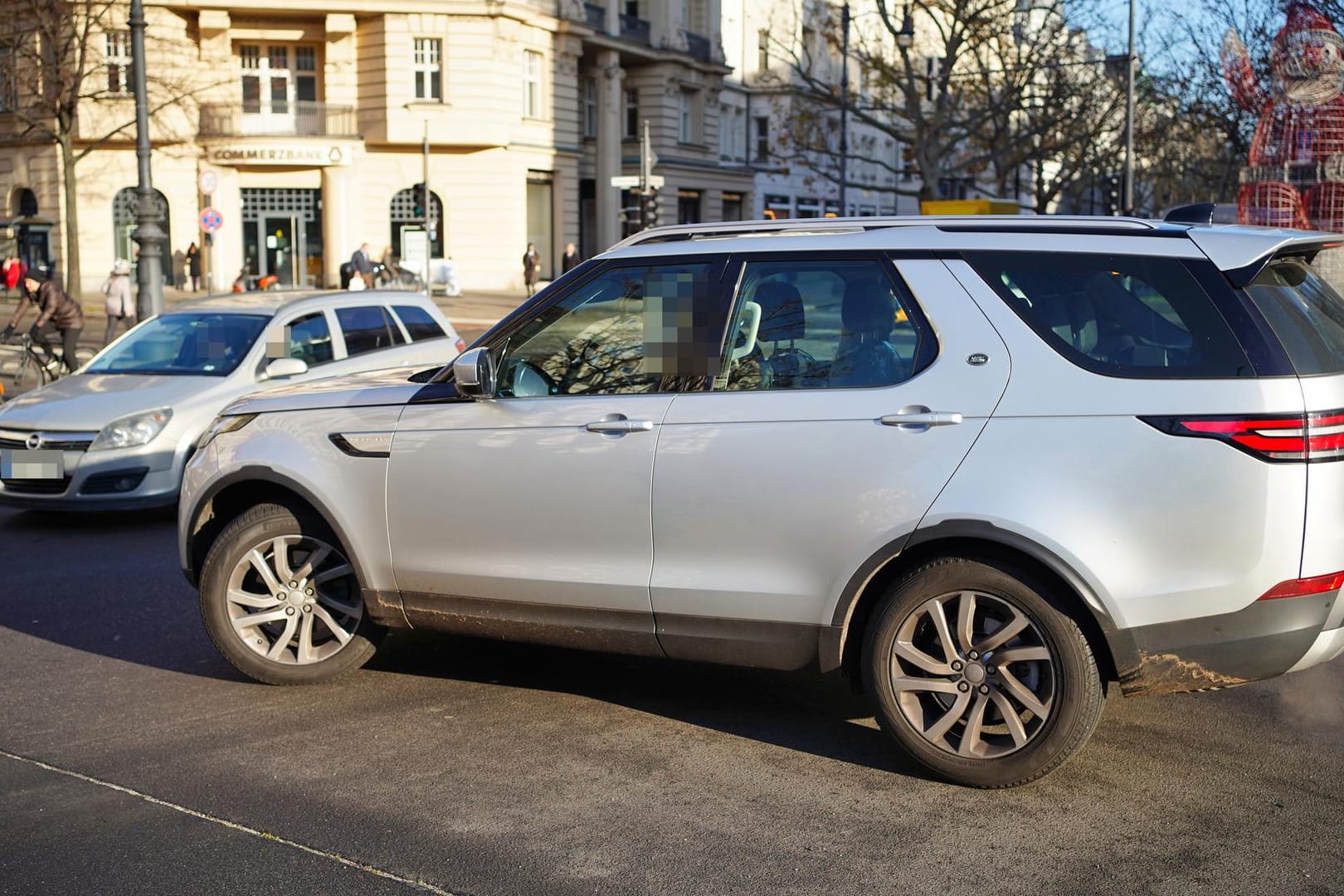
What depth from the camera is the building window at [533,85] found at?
165 ft

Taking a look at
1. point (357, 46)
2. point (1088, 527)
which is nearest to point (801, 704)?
point (1088, 527)

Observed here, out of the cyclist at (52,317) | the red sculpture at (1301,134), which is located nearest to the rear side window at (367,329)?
the cyclist at (52,317)

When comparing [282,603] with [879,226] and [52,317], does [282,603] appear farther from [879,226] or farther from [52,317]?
[52,317]

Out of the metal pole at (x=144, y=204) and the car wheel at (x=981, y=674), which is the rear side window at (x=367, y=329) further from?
the metal pole at (x=144, y=204)

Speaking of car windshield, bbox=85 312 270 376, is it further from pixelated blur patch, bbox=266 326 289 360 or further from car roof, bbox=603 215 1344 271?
car roof, bbox=603 215 1344 271

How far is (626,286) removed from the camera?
522 cm

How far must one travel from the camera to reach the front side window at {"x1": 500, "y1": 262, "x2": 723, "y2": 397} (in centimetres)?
501

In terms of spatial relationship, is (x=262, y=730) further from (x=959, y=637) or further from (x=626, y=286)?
(x=959, y=637)

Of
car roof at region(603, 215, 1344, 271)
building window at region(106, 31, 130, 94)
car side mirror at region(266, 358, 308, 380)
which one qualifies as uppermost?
building window at region(106, 31, 130, 94)

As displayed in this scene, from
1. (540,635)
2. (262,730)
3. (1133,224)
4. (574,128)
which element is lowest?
(262,730)

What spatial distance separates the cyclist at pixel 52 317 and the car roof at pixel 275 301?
804 centimetres

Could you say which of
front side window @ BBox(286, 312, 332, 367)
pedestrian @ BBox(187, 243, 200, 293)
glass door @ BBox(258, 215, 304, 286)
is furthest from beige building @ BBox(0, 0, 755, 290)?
front side window @ BBox(286, 312, 332, 367)

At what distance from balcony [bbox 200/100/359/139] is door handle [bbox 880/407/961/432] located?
44.6 metres

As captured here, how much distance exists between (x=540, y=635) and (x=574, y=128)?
161 feet
